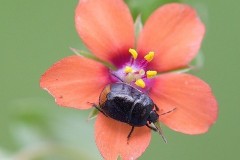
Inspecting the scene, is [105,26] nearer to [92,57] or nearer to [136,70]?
[92,57]

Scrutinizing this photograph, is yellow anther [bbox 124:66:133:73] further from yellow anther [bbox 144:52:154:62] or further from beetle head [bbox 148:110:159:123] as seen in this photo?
beetle head [bbox 148:110:159:123]

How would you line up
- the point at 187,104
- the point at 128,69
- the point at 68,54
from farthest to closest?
1. the point at 68,54
2. the point at 128,69
3. the point at 187,104

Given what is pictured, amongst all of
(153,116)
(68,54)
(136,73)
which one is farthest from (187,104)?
(68,54)

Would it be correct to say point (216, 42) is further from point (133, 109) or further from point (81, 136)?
point (133, 109)

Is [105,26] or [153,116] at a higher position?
[105,26]

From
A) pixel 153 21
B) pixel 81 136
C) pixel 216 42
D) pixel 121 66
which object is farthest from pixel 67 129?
pixel 216 42

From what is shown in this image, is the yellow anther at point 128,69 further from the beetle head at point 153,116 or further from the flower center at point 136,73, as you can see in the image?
the beetle head at point 153,116

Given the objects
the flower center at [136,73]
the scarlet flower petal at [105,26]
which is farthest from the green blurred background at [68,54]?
the scarlet flower petal at [105,26]
